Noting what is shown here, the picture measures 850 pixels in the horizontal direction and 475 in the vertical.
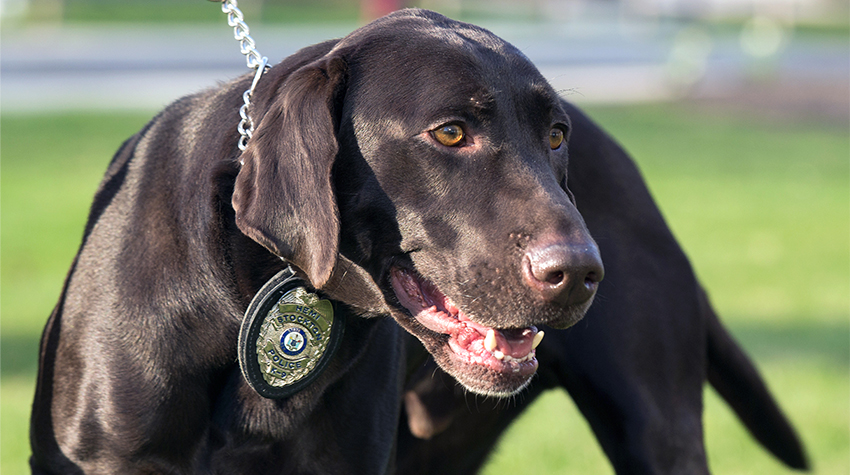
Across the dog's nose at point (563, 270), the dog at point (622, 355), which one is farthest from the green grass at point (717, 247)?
the dog's nose at point (563, 270)

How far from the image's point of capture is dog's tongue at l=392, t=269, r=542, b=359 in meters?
2.53

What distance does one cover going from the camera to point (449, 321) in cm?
257

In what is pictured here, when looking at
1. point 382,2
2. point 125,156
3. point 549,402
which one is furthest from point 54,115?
point 125,156

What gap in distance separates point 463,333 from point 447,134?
522 millimetres

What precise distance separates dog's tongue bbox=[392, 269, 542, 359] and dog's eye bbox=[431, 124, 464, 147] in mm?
383

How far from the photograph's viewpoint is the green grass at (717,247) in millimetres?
5160

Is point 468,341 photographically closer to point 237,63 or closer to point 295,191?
point 295,191

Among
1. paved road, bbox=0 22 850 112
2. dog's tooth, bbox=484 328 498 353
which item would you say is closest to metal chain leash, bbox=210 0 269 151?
dog's tooth, bbox=484 328 498 353

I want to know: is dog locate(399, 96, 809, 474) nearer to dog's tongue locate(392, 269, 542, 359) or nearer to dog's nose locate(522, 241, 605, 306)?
dog's tongue locate(392, 269, 542, 359)

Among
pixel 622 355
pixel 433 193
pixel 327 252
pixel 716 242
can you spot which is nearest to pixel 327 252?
pixel 327 252

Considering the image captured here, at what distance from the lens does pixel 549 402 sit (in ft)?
19.6

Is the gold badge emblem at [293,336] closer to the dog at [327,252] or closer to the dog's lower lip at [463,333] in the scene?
the dog at [327,252]

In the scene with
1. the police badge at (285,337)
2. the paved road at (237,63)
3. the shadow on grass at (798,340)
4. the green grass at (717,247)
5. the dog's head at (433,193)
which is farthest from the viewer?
the paved road at (237,63)

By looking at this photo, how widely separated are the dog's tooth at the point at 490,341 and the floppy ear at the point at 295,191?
0.45 m
